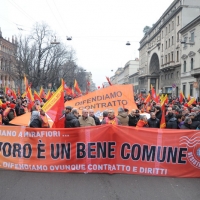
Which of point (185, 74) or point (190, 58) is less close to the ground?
point (190, 58)

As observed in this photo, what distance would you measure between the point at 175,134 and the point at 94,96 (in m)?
4.98

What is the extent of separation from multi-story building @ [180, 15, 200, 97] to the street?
3654 cm

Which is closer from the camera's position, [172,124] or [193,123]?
[193,123]

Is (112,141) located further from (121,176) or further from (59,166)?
(59,166)

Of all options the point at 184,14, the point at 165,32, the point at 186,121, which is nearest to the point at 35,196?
the point at 186,121

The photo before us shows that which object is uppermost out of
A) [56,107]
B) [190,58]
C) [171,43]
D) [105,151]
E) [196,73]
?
[171,43]

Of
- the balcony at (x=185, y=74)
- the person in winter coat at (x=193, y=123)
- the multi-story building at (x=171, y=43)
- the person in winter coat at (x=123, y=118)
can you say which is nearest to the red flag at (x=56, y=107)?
the person in winter coat at (x=123, y=118)

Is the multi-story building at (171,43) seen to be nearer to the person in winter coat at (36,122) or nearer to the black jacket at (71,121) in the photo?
the black jacket at (71,121)

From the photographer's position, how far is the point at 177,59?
5447 cm

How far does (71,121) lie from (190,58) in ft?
140

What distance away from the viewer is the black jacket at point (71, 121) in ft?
23.9

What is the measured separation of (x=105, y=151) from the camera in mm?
6465

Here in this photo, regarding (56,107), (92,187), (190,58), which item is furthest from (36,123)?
(190,58)

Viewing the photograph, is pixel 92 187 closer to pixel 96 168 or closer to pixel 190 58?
pixel 96 168
